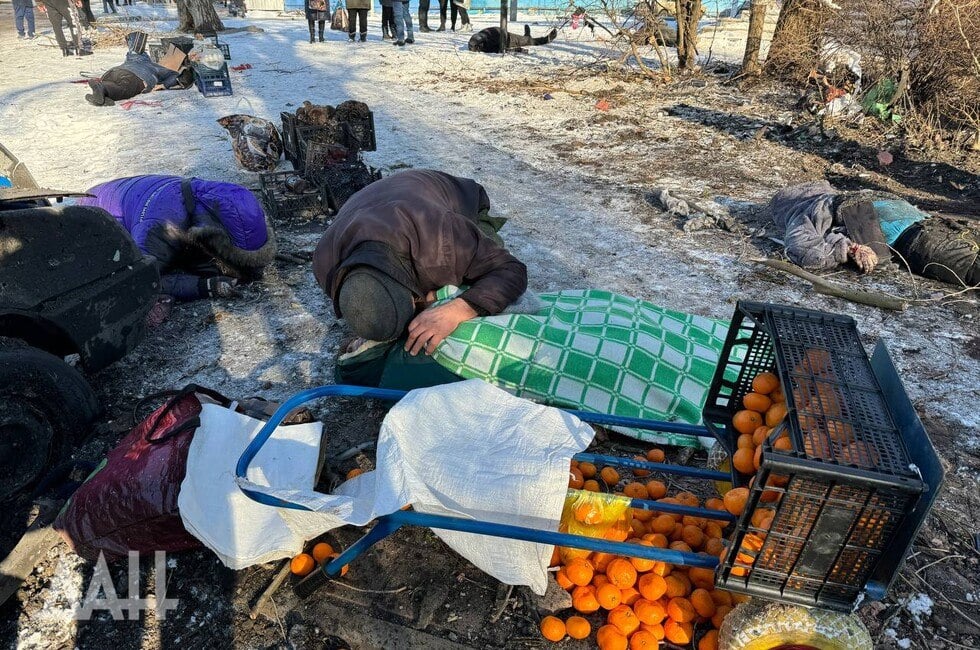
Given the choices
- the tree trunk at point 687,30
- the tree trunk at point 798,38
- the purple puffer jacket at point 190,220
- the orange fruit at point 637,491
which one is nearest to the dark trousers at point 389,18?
the tree trunk at point 687,30

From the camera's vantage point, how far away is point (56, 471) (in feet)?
9.33

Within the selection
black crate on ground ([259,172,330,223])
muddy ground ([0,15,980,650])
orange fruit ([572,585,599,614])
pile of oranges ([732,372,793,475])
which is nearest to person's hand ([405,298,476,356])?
muddy ground ([0,15,980,650])

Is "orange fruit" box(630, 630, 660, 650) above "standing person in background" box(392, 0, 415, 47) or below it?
below

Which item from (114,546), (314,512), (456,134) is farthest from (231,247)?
(456,134)

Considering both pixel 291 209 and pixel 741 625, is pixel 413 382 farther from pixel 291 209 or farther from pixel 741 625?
pixel 291 209

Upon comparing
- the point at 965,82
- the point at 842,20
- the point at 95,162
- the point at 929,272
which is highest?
the point at 842,20

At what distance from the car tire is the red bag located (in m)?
0.49

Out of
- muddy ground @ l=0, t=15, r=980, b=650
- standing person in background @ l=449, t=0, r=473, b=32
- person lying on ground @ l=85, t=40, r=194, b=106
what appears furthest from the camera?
standing person in background @ l=449, t=0, r=473, b=32

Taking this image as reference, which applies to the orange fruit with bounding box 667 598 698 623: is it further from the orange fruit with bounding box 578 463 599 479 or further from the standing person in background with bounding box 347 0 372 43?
the standing person in background with bounding box 347 0 372 43

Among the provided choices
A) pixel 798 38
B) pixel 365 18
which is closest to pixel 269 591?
pixel 798 38

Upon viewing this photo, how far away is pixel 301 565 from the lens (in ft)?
8.05

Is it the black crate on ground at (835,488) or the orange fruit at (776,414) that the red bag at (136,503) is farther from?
the orange fruit at (776,414)

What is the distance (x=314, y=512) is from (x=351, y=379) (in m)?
1.56

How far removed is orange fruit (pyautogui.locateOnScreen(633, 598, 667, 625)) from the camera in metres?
2.14
